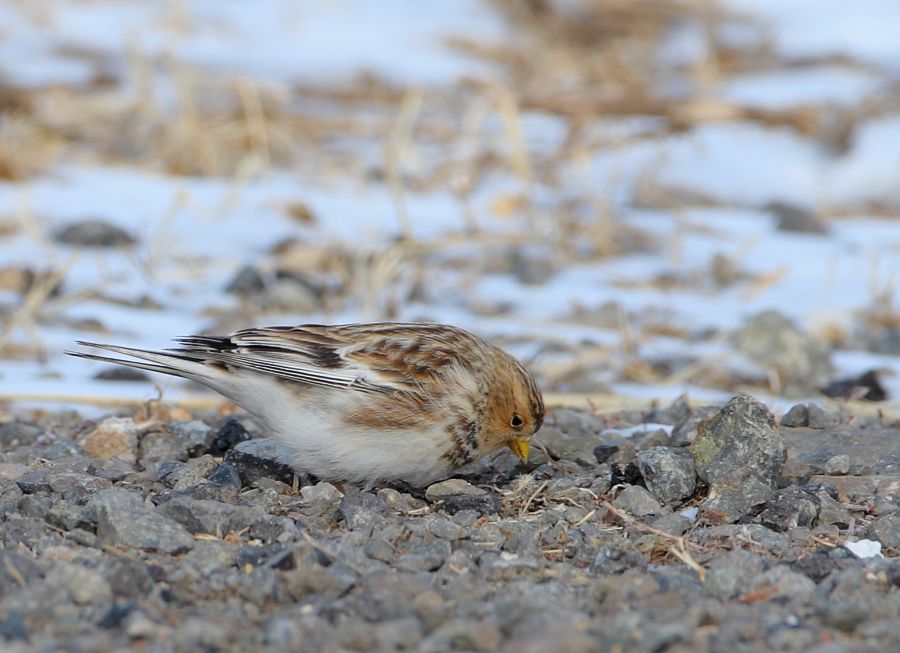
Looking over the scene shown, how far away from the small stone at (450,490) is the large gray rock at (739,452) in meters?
0.69

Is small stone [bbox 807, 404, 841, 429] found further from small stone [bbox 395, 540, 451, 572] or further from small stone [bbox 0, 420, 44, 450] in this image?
small stone [bbox 0, 420, 44, 450]

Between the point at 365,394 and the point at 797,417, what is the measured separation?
1645 mm

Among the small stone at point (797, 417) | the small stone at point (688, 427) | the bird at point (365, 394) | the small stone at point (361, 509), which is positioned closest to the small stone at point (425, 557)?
the small stone at point (361, 509)

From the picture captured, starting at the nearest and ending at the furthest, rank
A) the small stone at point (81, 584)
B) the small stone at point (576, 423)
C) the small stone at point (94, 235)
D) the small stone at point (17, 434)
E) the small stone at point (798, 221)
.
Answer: the small stone at point (81, 584), the small stone at point (17, 434), the small stone at point (576, 423), the small stone at point (94, 235), the small stone at point (798, 221)

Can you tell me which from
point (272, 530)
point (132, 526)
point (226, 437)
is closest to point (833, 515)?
point (272, 530)

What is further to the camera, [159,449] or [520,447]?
[159,449]

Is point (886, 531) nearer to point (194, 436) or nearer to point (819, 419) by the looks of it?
point (819, 419)

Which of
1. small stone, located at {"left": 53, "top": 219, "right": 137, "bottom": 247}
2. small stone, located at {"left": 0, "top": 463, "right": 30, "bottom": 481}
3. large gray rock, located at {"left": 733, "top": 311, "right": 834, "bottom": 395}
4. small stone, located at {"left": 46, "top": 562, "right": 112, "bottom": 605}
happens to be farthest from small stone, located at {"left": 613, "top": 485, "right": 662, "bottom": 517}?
small stone, located at {"left": 53, "top": 219, "right": 137, "bottom": 247}

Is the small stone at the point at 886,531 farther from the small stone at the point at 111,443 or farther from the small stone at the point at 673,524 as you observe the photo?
the small stone at the point at 111,443

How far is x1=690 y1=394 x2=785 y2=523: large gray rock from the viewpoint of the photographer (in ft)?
13.5

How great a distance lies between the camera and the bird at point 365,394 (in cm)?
424

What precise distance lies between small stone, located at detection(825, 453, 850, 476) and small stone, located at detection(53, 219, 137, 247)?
4.89 m

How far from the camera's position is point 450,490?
4.25m

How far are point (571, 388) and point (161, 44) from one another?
784 centimetres
